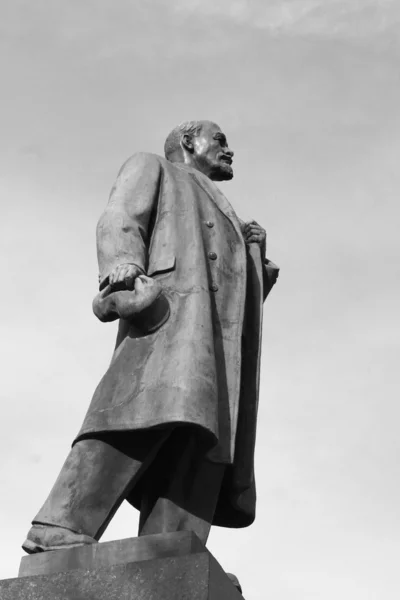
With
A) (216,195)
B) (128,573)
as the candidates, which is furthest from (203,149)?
(128,573)

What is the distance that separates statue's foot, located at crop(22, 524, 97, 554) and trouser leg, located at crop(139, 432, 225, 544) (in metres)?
0.78

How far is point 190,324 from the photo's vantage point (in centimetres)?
785

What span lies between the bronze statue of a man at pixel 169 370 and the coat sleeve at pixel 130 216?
1cm

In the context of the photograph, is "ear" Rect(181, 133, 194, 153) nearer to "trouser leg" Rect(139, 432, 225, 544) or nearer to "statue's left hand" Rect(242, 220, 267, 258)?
"statue's left hand" Rect(242, 220, 267, 258)

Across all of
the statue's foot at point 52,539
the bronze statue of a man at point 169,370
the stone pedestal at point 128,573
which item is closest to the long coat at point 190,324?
the bronze statue of a man at point 169,370

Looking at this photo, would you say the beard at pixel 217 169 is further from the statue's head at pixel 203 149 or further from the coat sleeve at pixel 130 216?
the coat sleeve at pixel 130 216

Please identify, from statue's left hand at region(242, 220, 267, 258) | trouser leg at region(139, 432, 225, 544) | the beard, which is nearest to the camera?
trouser leg at region(139, 432, 225, 544)

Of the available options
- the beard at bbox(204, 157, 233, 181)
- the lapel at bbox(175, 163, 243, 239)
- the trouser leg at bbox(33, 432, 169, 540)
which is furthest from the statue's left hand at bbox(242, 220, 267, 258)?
the trouser leg at bbox(33, 432, 169, 540)

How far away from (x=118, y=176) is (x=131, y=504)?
2419 millimetres

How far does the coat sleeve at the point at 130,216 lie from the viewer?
26.4ft

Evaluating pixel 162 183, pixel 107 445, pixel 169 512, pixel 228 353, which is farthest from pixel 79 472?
pixel 162 183

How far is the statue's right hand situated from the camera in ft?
25.4

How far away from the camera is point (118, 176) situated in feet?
28.9

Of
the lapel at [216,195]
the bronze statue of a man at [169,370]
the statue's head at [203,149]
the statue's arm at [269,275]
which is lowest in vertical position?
the bronze statue of a man at [169,370]
